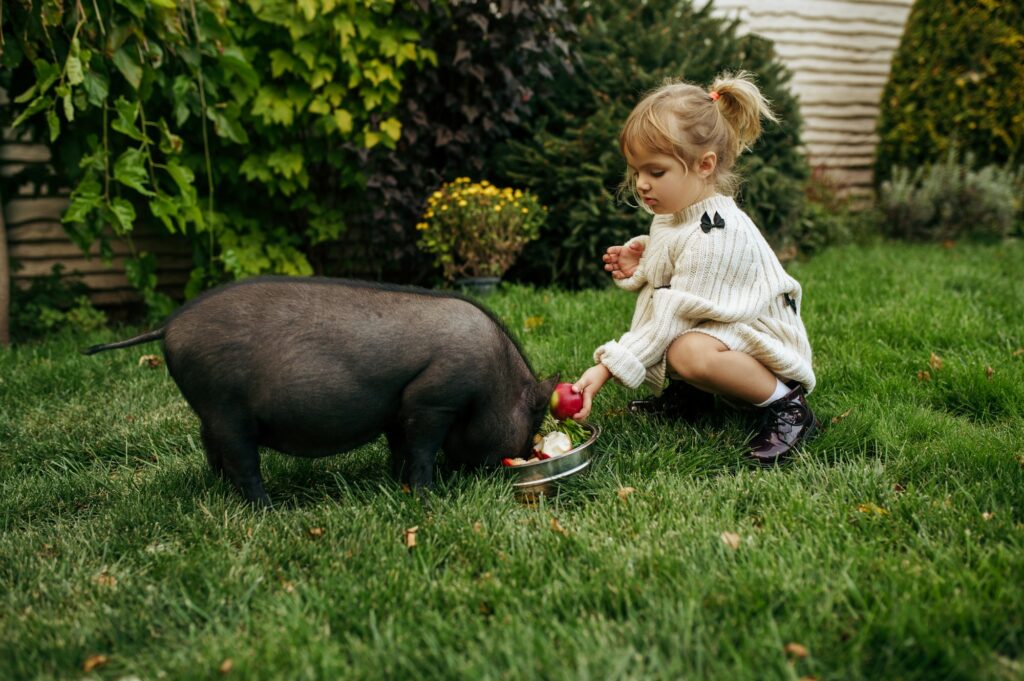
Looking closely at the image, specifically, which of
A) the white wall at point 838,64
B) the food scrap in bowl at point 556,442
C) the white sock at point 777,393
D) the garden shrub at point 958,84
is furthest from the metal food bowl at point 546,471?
the garden shrub at point 958,84

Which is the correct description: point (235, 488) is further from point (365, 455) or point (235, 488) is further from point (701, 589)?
point (701, 589)

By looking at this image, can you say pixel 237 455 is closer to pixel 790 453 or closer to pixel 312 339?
pixel 312 339

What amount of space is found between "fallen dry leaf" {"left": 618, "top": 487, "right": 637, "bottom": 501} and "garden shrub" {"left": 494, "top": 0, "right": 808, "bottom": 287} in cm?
329

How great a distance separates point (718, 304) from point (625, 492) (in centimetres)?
77

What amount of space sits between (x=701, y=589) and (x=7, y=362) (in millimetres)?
4020

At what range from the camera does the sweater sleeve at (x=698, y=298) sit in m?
2.90

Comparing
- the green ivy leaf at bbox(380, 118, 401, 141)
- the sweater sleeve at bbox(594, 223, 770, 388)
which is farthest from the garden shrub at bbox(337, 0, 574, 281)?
the sweater sleeve at bbox(594, 223, 770, 388)

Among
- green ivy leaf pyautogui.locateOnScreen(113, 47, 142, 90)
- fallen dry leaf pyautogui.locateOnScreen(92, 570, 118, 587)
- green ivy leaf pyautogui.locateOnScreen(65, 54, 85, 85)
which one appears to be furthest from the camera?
green ivy leaf pyautogui.locateOnScreen(113, 47, 142, 90)

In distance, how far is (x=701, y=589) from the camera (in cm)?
200

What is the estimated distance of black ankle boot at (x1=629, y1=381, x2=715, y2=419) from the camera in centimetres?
339

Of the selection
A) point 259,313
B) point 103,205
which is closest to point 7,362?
point 103,205

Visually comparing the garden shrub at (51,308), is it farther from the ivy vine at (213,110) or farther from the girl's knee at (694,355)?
the girl's knee at (694,355)

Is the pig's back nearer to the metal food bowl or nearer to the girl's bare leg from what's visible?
the metal food bowl

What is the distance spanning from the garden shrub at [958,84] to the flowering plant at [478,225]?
549 cm
